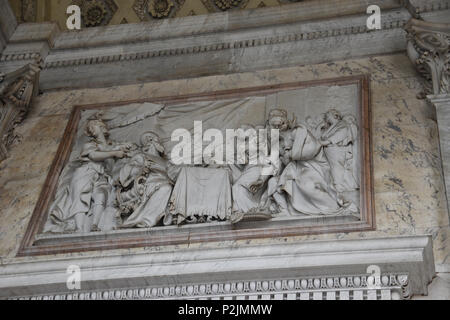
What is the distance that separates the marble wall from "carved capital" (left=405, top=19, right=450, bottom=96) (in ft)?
0.66

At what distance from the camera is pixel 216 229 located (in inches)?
333

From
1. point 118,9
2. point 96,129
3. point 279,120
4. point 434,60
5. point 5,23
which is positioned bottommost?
point 279,120

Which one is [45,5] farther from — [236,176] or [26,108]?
[236,176]

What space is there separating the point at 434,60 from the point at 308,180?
1.66 metres

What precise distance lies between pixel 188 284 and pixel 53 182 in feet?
6.72

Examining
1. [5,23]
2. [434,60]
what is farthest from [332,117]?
[5,23]

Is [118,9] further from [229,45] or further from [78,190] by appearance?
[78,190]

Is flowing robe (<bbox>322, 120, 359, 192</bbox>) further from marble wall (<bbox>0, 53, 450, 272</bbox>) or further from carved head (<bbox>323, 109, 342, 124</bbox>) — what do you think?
marble wall (<bbox>0, 53, 450, 272</bbox>)

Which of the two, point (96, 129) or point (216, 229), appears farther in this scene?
point (96, 129)

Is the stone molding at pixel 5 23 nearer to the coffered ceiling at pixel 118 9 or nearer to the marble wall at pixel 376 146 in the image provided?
the coffered ceiling at pixel 118 9

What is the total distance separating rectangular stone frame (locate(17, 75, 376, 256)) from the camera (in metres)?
8.23

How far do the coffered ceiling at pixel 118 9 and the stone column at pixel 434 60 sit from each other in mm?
2139

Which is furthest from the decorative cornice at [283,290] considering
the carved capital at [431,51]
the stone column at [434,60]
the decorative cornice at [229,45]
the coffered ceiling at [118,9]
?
the coffered ceiling at [118,9]

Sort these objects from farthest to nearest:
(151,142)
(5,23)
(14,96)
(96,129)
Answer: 1. (5,23)
2. (14,96)
3. (96,129)
4. (151,142)
